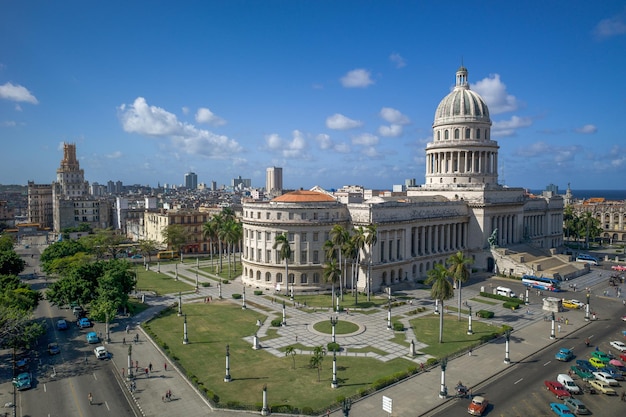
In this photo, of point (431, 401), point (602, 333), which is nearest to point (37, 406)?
point (431, 401)

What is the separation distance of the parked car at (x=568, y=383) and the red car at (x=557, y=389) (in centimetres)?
79

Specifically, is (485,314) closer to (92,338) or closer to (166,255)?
(92,338)

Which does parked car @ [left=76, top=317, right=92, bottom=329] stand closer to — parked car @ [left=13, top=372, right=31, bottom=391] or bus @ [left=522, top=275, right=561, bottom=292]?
parked car @ [left=13, top=372, right=31, bottom=391]

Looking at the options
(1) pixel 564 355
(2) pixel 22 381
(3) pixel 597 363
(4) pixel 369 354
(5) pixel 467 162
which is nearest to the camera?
(2) pixel 22 381

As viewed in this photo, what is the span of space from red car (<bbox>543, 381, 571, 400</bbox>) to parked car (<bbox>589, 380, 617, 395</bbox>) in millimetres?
4219

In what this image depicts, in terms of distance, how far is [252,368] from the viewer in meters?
50.8

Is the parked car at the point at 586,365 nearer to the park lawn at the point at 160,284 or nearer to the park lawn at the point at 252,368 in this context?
the park lawn at the point at 252,368

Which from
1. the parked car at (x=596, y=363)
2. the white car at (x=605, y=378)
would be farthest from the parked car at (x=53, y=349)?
the parked car at (x=596, y=363)

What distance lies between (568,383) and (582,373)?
4213mm

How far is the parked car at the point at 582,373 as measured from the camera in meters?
47.8

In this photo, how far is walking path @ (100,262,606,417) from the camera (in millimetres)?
42406

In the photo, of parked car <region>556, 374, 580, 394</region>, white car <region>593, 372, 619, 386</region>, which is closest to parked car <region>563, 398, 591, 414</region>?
parked car <region>556, 374, 580, 394</region>

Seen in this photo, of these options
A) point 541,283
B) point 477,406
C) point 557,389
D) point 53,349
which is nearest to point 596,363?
point 557,389

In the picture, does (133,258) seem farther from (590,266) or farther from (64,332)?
(590,266)
